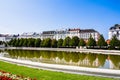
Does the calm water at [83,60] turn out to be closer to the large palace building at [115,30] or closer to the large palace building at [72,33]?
the large palace building at [115,30]

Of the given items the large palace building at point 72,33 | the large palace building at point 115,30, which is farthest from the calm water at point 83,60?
the large palace building at point 72,33

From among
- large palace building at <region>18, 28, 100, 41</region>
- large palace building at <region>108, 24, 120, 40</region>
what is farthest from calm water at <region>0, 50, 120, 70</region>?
large palace building at <region>18, 28, 100, 41</region>

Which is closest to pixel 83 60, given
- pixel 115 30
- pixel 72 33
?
pixel 115 30

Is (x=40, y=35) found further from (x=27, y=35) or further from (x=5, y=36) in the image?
(x=5, y=36)

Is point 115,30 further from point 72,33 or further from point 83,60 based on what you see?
point 83,60

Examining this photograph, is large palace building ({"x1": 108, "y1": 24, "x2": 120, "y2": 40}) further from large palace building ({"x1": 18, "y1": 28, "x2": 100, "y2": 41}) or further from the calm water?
the calm water

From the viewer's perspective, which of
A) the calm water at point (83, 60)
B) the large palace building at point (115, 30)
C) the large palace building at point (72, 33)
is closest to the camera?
the calm water at point (83, 60)

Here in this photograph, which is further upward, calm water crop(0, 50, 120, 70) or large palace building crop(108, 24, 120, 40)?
large palace building crop(108, 24, 120, 40)

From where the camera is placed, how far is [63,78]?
10516 mm

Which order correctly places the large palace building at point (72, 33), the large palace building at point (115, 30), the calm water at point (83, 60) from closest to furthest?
the calm water at point (83, 60)
the large palace building at point (115, 30)
the large palace building at point (72, 33)

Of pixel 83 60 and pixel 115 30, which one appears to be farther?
pixel 115 30

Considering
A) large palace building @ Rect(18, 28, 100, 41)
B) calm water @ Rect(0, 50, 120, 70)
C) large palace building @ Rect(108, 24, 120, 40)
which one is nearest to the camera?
calm water @ Rect(0, 50, 120, 70)

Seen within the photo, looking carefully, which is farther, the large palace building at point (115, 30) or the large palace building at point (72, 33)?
the large palace building at point (72, 33)

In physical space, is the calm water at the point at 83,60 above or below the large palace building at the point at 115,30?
below
